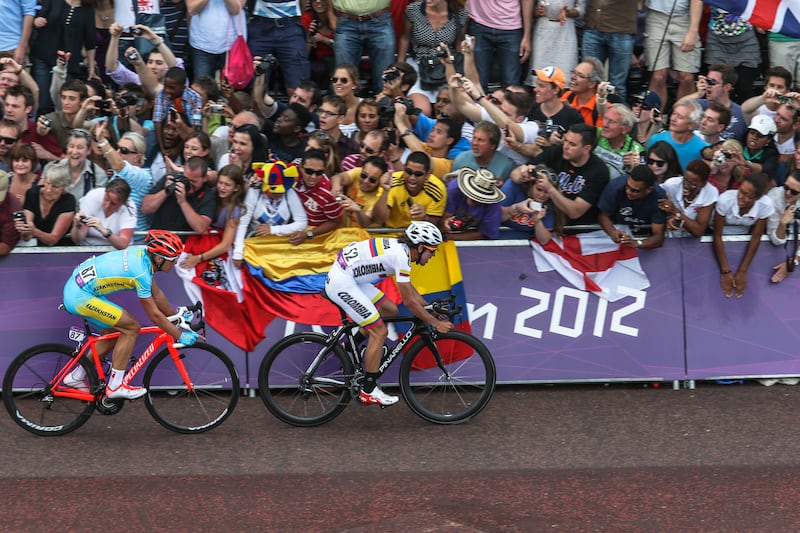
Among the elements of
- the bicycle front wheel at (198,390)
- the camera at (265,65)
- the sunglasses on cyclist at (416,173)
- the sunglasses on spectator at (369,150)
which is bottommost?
the bicycle front wheel at (198,390)

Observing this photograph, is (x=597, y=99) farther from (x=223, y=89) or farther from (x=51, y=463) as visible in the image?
(x=51, y=463)

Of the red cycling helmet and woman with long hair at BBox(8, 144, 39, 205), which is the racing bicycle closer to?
the red cycling helmet

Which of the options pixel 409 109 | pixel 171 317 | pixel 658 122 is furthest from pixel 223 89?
pixel 658 122

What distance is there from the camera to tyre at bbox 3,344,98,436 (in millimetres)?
9344

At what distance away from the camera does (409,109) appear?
37.1ft

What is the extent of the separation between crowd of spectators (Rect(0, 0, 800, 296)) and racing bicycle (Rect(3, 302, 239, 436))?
0.89 metres

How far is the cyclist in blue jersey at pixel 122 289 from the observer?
9.19 meters

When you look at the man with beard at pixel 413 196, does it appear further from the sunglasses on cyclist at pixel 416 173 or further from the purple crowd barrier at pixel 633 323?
the purple crowd barrier at pixel 633 323

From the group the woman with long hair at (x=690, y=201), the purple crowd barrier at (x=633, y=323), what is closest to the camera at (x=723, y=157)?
the woman with long hair at (x=690, y=201)

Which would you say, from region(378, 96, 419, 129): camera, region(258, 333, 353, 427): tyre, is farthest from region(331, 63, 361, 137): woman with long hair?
region(258, 333, 353, 427): tyre

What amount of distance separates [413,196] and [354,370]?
1.58 meters

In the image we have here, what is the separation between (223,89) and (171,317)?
321 centimetres

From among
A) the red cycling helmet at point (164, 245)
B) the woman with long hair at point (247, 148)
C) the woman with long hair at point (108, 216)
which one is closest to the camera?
the red cycling helmet at point (164, 245)

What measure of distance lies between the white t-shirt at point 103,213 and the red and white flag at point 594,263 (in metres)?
3.44
